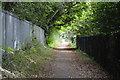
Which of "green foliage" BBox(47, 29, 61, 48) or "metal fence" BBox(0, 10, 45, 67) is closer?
"metal fence" BBox(0, 10, 45, 67)

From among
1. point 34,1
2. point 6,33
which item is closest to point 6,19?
point 6,33

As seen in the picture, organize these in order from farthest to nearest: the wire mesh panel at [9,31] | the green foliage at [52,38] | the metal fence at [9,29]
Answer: the green foliage at [52,38], the wire mesh panel at [9,31], the metal fence at [9,29]

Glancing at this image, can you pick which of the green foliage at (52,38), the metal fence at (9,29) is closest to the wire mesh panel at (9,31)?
the metal fence at (9,29)

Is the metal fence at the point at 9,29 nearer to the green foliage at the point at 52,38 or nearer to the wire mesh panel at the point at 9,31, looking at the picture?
the wire mesh panel at the point at 9,31

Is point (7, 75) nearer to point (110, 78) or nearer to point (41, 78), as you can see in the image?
point (41, 78)

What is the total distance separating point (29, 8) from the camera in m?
9.63

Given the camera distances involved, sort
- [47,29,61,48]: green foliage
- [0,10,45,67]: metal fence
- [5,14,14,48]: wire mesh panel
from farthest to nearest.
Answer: [47,29,61,48]: green foliage
[5,14,14,48]: wire mesh panel
[0,10,45,67]: metal fence

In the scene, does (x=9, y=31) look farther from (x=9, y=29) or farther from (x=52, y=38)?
(x=52, y=38)

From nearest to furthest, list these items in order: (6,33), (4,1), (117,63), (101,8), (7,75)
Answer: (7,75), (117,63), (6,33), (4,1), (101,8)

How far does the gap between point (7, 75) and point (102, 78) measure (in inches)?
146

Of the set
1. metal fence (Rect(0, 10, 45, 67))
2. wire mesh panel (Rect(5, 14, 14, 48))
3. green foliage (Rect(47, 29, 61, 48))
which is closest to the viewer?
metal fence (Rect(0, 10, 45, 67))

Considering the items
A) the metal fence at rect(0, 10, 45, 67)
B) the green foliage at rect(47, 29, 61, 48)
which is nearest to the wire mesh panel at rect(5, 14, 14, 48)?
the metal fence at rect(0, 10, 45, 67)

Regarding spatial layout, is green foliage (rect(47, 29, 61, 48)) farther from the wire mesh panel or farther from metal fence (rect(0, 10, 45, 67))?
the wire mesh panel

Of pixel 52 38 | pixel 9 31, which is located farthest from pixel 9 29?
pixel 52 38
